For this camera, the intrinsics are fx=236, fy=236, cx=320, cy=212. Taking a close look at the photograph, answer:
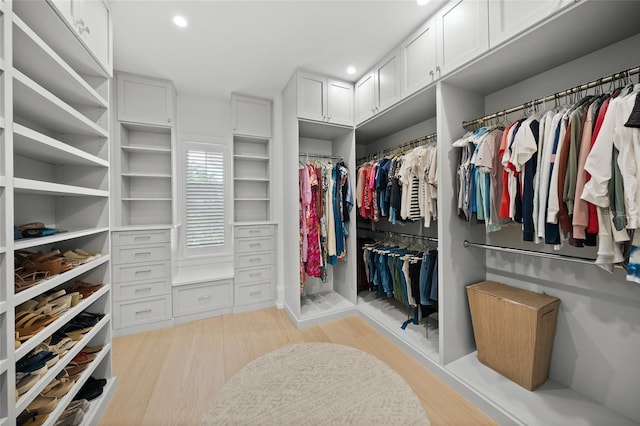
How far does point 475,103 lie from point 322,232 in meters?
1.84

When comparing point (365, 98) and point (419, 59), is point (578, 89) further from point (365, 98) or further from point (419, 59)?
point (365, 98)

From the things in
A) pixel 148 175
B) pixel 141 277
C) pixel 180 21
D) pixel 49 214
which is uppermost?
pixel 180 21

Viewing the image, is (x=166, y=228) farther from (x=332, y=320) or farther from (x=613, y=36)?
(x=613, y=36)

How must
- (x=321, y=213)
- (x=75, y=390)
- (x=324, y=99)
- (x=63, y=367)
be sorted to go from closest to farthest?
(x=63, y=367) < (x=75, y=390) < (x=324, y=99) < (x=321, y=213)

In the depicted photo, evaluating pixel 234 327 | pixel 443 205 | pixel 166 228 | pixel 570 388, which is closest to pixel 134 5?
pixel 166 228

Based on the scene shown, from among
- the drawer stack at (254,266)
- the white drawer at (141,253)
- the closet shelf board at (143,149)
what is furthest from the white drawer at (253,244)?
the closet shelf board at (143,149)

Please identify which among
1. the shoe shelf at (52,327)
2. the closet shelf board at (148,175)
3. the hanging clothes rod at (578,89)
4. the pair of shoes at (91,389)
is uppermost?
the hanging clothes rod at (578,89)

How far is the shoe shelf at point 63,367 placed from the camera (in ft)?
3.05

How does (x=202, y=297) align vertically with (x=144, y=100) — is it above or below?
below

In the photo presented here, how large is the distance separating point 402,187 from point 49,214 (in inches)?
105

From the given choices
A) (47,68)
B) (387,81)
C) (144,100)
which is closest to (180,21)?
(47,68)

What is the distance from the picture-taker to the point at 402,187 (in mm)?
2236

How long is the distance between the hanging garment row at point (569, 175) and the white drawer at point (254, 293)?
2.39 meters

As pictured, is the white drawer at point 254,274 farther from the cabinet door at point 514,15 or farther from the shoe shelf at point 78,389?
the cabinet door at point 514,15
